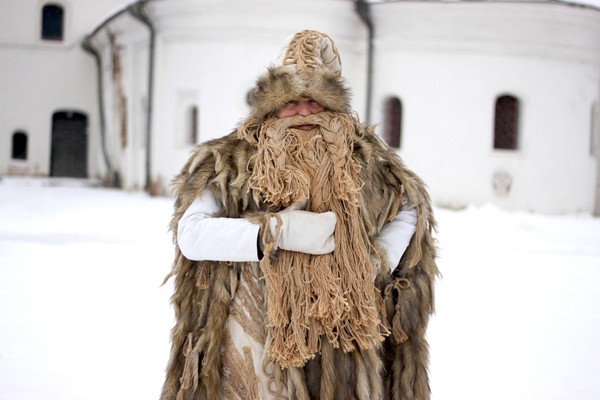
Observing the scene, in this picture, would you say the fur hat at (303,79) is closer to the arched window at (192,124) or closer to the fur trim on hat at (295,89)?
the fur trim on hat at (295,89)

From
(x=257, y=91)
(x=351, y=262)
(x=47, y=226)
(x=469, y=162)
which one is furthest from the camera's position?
(x=469, y=162)

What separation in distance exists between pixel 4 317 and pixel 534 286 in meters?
5.16

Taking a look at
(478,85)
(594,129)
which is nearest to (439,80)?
(478,85)

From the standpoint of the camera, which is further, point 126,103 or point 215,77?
point 126,103

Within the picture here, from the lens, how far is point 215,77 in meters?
14.6

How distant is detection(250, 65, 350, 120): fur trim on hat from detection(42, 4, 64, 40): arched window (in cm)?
2088

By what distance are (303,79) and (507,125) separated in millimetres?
13452

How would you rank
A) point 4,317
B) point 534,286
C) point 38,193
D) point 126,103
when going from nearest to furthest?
point 4,317 → point 534,286 → point 38,193 → point 126,103

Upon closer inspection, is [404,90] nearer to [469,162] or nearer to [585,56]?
[469,162]

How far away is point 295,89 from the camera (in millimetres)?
2197

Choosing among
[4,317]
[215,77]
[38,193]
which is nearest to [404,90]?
[215,77]

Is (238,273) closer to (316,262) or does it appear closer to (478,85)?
(316,262)

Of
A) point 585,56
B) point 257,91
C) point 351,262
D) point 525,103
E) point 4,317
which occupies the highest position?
point 585,56

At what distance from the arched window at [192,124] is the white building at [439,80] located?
3cm
